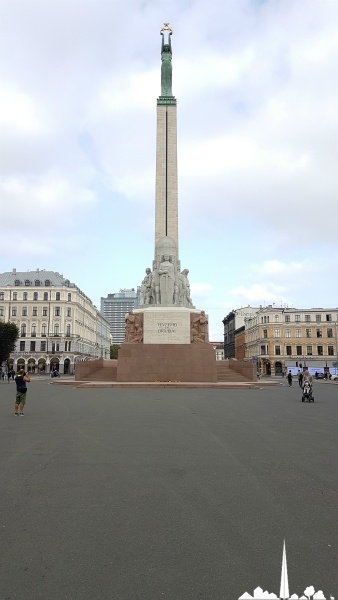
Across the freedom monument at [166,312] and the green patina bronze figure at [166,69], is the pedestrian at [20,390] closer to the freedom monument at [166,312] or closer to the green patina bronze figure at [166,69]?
the freedom monument at [166,312]

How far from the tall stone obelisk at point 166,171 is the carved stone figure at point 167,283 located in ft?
12.2

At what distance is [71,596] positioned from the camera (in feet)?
10.6

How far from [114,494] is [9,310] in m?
78.7

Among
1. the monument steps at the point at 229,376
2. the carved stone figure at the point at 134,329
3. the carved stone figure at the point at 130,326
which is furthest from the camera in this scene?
the carved stone figure at the point at 130,326

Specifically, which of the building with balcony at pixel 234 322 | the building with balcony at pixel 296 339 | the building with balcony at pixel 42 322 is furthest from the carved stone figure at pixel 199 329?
the building with balcony at pixel 234 322

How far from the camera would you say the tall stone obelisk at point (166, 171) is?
35.3 m

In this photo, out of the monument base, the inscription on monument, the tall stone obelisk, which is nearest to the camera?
the monument base

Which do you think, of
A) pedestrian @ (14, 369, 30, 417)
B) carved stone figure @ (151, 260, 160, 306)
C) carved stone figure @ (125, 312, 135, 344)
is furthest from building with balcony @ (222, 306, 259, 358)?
pedestrian @ (14, 369, 30, 417)

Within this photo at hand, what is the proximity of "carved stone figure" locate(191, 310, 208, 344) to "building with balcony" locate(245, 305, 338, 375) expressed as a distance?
49968 mm

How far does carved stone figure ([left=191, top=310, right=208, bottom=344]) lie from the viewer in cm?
2952

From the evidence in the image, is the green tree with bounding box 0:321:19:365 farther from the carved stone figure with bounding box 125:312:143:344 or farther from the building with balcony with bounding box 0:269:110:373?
the building with balcony with bounding box 0:269:110:373

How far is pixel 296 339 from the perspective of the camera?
80.4 metres

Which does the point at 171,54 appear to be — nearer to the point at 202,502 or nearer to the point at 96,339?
the point at 202,502

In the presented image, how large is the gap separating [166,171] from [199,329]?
1405 centimetres
